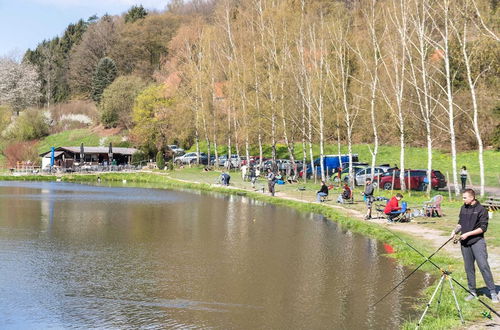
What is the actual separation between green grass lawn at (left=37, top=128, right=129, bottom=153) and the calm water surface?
7069 cm

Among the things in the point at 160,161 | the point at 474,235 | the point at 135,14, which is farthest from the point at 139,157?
the point at 474,235

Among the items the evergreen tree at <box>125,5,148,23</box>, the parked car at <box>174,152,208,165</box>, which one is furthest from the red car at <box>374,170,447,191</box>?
the evergreen tree at <box>125,5,148,23</box>

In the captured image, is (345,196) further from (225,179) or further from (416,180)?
(225,179)

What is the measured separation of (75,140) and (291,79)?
57.5 m

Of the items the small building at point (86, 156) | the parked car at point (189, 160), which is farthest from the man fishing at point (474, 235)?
the small building at point (86, 156)

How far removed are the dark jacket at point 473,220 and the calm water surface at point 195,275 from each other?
210 centimetres

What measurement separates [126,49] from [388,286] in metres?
109

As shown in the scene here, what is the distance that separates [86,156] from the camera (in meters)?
86.2

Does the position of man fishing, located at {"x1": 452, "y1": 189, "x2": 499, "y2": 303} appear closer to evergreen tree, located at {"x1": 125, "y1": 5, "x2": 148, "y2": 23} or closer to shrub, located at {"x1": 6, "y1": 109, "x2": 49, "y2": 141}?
shrub, located at {"x1": 6, "y1": 109, "x2": 49, "y2": 141}

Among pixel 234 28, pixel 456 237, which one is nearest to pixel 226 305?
pixel 456 237

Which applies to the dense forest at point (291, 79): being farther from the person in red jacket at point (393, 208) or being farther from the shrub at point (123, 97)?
the person in red jacket at point (393, 208)

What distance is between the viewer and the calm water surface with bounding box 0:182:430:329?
1261 cm

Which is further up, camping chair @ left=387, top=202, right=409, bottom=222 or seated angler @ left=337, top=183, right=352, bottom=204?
seated angler @ left=337, top=183, right=352, bottom=204

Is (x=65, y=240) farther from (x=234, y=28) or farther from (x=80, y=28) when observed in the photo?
(x=80, y=28)
